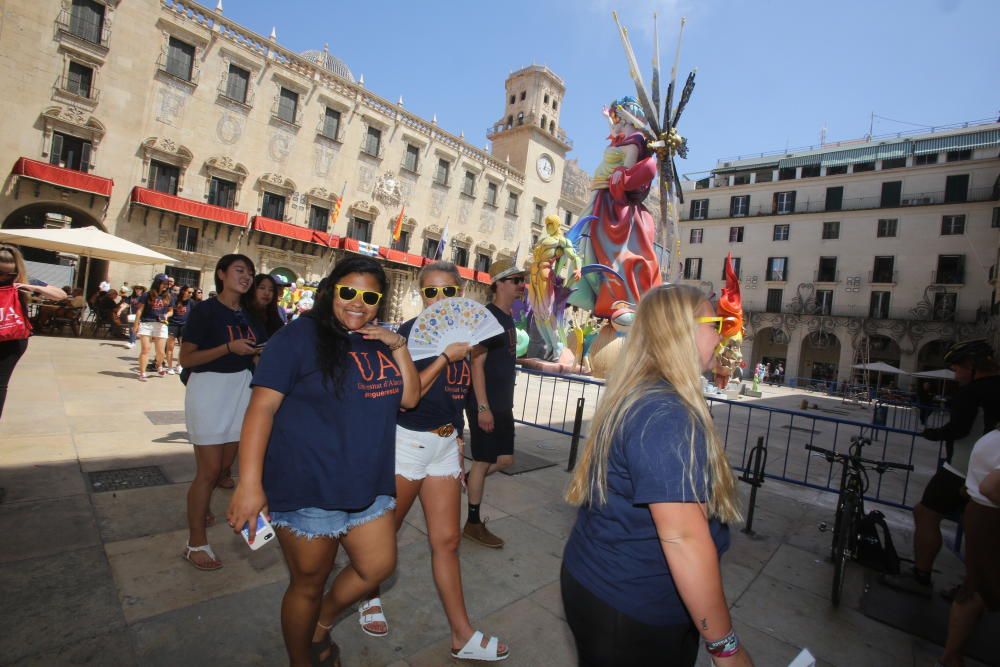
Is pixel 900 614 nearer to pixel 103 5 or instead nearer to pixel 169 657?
pixel 169 657

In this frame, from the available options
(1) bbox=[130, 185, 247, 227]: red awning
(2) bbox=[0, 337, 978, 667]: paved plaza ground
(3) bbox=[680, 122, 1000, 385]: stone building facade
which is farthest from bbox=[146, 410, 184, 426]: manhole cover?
(3) bbox=[680, 122, 1000, 385]: stone building facade

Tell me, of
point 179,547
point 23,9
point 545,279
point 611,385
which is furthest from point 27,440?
point 23,9

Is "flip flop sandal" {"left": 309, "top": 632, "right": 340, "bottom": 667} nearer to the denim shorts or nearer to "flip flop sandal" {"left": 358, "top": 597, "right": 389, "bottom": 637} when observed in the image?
"flip flop sandal" {"left": 358, "top": 597, "right": 389, "bottom": 637}

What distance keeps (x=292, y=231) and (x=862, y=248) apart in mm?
37339

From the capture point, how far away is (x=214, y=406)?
2980 mm

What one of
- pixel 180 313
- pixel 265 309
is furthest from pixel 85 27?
pixel 265 309

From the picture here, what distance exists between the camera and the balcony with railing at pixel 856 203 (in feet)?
103

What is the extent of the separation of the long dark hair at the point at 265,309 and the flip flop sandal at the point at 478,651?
2.40 m

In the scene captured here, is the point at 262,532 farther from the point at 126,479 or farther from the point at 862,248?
the point at 862,248

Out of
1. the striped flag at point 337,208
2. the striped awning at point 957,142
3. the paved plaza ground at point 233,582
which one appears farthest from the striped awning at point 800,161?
the paved plaza ground at point 233,582

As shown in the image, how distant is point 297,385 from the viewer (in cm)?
182

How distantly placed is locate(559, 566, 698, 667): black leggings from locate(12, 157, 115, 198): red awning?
22831 millimetres

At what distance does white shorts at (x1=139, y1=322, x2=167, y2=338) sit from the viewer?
27.4ft

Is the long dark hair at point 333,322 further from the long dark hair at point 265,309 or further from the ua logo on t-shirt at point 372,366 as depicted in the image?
the long dark hair at point 265,309
